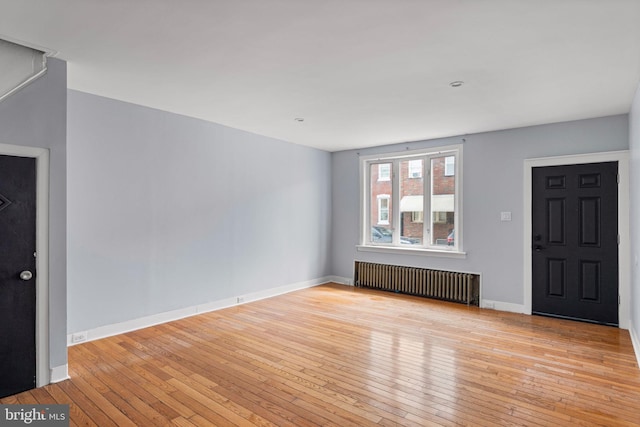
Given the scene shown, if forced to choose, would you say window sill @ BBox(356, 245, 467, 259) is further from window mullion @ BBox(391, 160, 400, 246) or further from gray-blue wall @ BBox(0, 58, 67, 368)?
gray-blue wall @ BBox(0, 58, 67, 368)

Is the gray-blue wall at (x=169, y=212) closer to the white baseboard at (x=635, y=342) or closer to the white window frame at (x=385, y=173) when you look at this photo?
the white window frame at (x=385, y=173)

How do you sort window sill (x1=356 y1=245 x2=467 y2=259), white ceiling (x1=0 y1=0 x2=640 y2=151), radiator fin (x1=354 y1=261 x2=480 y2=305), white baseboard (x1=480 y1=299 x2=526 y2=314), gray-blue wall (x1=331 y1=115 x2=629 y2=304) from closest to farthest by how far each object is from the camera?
white ceiling (x1=0 y1=0 x2=640 y2=151) → gray-blue wall (x1=331 y1=115 x2=629 y2=304) → white baseboard (x1=480 y1=299 x2=526 y2=314) → radiator fin (x1=354 y1=261 x2=480 y2=305) → window sill (x1=356 y1=245 x2=467 y2=259)

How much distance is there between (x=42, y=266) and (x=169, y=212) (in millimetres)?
1750

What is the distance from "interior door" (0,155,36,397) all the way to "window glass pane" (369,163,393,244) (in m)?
5.09

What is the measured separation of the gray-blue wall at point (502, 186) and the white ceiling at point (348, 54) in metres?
0.33

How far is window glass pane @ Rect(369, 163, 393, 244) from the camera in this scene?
21.8 feet

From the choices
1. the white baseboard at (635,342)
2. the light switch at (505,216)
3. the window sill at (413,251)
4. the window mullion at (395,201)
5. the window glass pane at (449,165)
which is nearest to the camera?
the white baseboard at (635,342)

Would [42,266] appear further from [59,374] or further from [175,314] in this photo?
[175,314]

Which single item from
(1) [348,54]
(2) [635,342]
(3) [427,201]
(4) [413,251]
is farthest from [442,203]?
(1) [348,54]

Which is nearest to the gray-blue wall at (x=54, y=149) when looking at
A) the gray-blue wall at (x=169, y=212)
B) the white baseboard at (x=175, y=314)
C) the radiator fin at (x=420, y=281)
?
the gray-blue wall at (x=169, y=212)

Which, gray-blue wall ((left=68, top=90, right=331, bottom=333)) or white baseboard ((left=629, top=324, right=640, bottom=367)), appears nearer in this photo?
white baseboard ((left=629, top=324, right=640, bottom=367))

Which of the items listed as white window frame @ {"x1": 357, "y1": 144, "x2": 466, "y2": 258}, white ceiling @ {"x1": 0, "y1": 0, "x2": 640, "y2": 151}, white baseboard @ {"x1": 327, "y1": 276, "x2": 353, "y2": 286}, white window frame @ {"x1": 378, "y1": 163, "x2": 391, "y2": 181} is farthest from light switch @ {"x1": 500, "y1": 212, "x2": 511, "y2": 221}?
white baseboard @ {"x1": 327, "y1": 276, "x2": 353, "y2": 286}

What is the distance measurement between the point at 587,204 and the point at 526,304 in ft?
4.98

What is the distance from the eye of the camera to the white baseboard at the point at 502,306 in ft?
16.8
